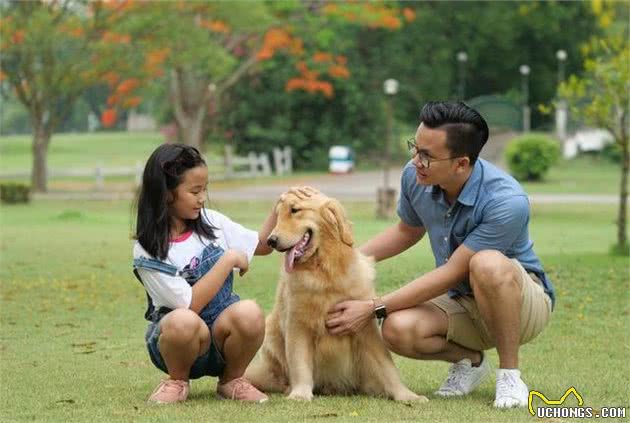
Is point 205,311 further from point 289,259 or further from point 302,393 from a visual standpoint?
point 302,393

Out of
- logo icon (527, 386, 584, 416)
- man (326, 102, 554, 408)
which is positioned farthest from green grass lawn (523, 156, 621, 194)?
logo icon (527, 386, 584, 416)

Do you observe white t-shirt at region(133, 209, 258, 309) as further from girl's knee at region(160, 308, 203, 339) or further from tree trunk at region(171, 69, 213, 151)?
tree trunk at region(171, 69, 213, 151)

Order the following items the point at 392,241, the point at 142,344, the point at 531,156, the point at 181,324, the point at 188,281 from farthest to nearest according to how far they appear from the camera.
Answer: the point at 531,156
the point at 142,344
the point at 392,241
the point at 188,281
the point at 181,324

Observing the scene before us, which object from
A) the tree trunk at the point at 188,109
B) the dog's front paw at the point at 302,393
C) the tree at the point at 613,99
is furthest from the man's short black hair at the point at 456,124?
the tree trunk at the point at 188,109

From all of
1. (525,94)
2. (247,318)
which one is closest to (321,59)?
(525,94)

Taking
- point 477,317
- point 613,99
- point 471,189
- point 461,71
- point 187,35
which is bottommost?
point 477,317

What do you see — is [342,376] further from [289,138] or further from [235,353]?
[289,138]

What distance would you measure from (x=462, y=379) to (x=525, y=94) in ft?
178

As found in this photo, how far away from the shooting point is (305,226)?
19.5 ft

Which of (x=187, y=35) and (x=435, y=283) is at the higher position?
(x=187, y=35)

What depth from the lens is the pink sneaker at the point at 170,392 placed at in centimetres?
601

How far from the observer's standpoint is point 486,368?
6547mm

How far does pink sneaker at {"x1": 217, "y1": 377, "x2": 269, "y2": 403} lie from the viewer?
6133mm

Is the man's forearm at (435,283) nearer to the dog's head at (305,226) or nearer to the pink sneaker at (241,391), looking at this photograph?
the dog's head at (305,226)
